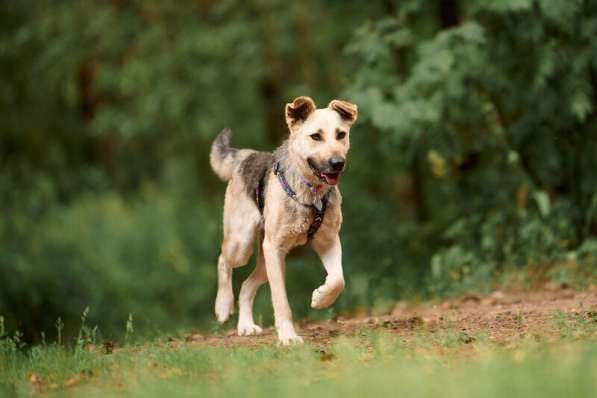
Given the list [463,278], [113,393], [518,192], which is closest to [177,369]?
[113,393]

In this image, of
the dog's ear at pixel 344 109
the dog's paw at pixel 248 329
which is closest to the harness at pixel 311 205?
the dog's ear at pixel 344 109

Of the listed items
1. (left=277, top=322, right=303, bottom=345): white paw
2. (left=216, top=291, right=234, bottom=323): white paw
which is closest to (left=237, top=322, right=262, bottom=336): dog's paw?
(left=216, top=291, right=234, bottom=323): white paw

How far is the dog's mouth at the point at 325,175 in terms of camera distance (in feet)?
23.2

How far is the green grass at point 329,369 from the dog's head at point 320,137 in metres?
1.46

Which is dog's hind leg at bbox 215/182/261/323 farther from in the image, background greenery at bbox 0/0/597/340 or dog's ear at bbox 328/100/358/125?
background greenery at bbox 0/0/597/340

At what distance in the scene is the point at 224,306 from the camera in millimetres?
8594

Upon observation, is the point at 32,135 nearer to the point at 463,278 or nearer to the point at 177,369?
the point at 463,278

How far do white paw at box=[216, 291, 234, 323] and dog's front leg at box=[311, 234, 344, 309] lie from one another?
1341 mm

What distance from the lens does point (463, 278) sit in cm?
1154

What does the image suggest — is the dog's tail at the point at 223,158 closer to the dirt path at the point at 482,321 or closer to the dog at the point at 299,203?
the dog at the point at 299,203

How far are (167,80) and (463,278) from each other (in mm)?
6891

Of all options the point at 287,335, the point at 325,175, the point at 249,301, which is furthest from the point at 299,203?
the point at 249,301

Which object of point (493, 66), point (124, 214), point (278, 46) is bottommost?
point (124, 214)

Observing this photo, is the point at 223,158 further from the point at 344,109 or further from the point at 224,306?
the point at 344,109
